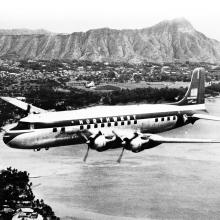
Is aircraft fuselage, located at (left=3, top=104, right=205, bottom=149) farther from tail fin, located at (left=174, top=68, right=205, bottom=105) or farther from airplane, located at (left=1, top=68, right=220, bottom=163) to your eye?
tail fin, located at (left=174, top=68, right=205, bottom=105)

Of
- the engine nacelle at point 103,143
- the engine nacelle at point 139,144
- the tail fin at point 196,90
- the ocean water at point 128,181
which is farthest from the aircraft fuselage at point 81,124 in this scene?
the ocean water at point 128,181

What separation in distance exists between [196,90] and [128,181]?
15.8m

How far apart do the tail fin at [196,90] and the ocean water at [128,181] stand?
30.7 feet

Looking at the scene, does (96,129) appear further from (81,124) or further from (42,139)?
(42,139)

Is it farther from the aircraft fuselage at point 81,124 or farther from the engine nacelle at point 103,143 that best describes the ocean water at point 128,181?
the engine nacelle at point 103,143

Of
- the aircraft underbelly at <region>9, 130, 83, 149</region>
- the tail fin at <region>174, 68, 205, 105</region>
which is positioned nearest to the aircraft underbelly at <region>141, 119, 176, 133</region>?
the tail fin at <region>174, 68, 205, 105</region>

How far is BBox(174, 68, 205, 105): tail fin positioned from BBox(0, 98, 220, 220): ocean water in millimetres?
9345

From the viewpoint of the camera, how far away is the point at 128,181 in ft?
167

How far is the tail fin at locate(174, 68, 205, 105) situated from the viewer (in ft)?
181

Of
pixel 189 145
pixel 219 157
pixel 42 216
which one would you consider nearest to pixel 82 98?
pixel 189 145

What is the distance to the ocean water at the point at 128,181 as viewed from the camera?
142ft

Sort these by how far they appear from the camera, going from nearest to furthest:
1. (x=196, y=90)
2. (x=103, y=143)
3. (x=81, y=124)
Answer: (x=103, y=143), (x=81, y=124), (x=196, y=90)

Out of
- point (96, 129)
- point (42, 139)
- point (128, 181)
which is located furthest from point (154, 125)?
point (42, 139)

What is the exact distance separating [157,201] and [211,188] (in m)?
7.87
